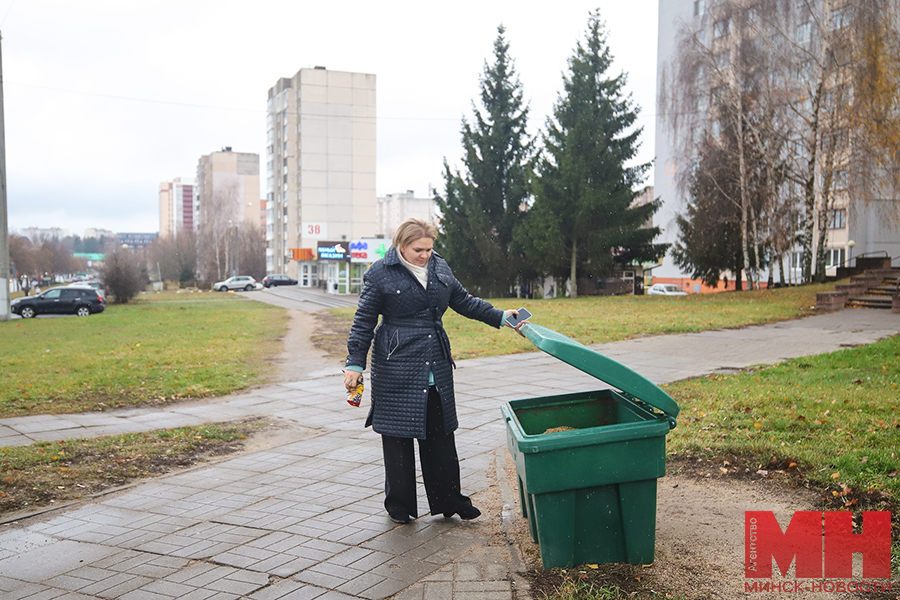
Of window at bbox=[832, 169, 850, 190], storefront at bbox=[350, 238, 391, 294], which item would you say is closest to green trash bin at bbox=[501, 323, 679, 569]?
window at bbox=[832, 169, 850, 190]

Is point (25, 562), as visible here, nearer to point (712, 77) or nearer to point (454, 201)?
point (712, 77)

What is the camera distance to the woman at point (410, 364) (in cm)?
412

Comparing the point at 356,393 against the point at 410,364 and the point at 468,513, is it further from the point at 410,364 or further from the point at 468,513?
the point at 468,513

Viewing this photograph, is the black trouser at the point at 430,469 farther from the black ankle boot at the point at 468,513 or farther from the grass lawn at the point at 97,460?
the grass lawn at the point at 97,460

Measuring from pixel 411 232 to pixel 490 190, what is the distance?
36.3 metres

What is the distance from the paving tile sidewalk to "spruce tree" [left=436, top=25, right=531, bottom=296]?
30776mm

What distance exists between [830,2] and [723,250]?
11.7m

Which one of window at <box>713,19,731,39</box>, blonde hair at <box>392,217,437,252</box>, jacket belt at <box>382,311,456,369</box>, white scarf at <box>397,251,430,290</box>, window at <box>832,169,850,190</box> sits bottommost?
→ jacket belt at <box>382,311,456,369</box>

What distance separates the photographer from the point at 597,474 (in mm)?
3262

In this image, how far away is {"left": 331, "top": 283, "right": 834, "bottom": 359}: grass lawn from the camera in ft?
49.6

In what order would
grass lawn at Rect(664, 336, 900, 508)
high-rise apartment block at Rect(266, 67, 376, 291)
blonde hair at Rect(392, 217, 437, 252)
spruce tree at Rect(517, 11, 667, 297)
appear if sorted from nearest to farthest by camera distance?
blonde hair at Rect(392, 217, 437, 252) < grass lawn at Rect(664, 336, 900, 508) < spruce tree at Rect(517, 11, 667, 297) < high-rise apartment block at Rect(266, 67, 376, 291)

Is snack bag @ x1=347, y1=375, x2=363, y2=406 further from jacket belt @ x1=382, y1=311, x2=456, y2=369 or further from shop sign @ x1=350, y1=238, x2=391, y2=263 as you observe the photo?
shop sign @ x1=350, y1=238, x2=391, y2=263

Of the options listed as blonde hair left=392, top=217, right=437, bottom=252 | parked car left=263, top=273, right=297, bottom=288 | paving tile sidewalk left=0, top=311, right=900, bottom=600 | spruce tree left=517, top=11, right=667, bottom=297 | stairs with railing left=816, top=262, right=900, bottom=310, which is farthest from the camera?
parked car left=263, top=273, right=297, bottom=288

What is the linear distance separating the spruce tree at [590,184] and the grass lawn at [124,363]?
15012mm
